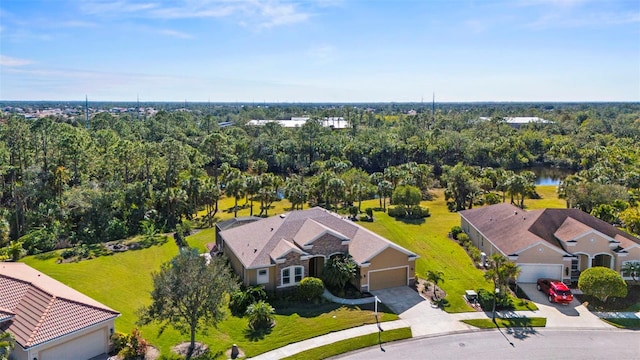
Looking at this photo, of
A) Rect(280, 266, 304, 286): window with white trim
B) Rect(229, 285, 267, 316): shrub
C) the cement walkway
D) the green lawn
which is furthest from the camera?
Rect(280, 266, 304, 286): window with white trim

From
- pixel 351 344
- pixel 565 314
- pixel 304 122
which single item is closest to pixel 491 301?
pixel 565 314

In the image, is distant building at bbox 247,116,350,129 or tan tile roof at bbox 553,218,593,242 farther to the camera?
distant building at bbox 247,116,350,129

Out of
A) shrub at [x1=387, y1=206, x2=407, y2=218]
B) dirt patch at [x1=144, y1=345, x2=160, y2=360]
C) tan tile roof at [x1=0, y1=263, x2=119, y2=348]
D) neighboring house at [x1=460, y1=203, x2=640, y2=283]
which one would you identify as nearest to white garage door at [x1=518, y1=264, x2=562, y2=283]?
neighboring house at [x1=460, y1=203, x2=640, y2=283]

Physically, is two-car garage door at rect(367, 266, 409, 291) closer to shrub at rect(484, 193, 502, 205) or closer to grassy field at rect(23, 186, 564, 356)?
grassy field at rect(23, 186, 564, 356)

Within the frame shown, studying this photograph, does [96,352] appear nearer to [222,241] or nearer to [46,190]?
[222,241]

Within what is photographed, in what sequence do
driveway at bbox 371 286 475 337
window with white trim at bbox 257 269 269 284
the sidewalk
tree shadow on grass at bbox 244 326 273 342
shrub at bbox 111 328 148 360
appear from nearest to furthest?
shrub at bbox 111 328 148 360 < the sidewalk < tree shadow on grass at bbox 244 326 273 342 < driveway at bbox 371 286 475 337 < window with white trim at bbox 257 269 269 284

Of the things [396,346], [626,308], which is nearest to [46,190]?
[396,346]

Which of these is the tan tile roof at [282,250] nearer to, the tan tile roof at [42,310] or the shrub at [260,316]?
the shrub at [260,316]
